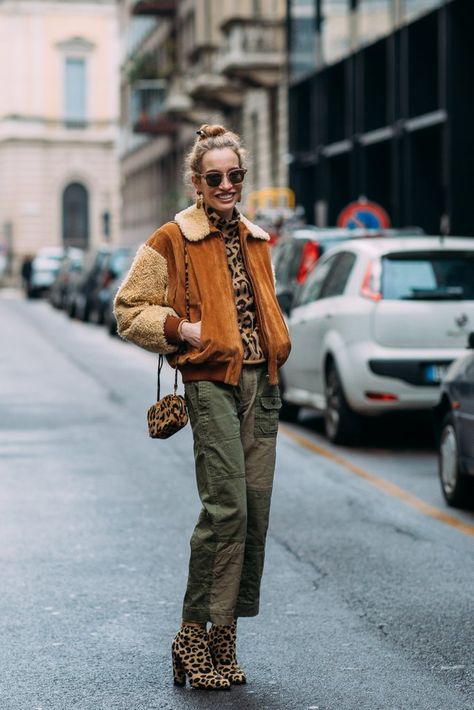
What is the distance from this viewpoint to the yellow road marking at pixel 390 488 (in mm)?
9703

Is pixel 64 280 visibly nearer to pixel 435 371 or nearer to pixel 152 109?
pixel 152 109

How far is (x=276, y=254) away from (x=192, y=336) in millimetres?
12786

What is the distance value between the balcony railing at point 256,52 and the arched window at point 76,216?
4875 centimetres

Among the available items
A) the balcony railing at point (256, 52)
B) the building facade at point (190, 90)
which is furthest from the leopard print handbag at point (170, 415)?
the balcony railing at point (256, 52)

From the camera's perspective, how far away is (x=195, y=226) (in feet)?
19.6

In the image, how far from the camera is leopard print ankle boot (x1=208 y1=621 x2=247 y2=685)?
19.6ft

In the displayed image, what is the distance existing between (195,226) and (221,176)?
192 mm

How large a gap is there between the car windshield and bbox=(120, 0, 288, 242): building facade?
1948cm

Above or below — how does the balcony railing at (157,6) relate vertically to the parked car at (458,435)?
above

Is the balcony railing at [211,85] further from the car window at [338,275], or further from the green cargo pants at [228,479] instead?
the green cargo pants at [228,479]

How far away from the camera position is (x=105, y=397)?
18.7 metres

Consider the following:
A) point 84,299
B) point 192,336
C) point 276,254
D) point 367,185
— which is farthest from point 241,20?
point 192,336

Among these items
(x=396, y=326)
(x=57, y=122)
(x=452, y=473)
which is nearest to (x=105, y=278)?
(x=396, y=326)

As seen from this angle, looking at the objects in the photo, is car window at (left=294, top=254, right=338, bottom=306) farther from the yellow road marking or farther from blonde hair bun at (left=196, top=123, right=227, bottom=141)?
blonde hair bun at (left=196, top=123, right=227, bottom=141)
